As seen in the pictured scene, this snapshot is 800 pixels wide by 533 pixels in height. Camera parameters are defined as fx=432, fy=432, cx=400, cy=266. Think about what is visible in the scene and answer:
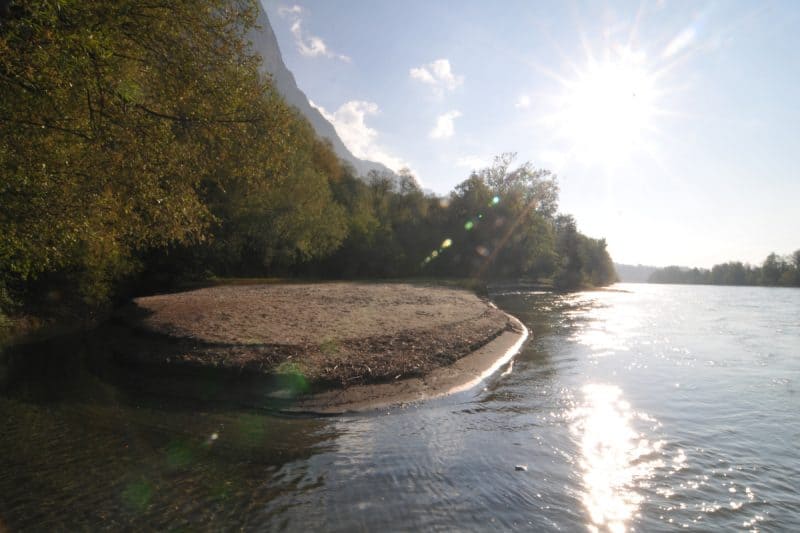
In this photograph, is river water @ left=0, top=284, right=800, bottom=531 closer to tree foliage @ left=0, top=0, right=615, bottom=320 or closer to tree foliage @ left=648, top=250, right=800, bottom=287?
tree foliage @ left=0, top=0, right=615, bottom=320

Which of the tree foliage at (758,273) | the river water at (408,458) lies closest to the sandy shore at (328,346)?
the river water at (408,458)

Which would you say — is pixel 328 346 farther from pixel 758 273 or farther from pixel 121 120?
pixel 758 273

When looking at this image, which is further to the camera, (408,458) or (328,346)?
(328,346)

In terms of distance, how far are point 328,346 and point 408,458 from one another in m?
5.25

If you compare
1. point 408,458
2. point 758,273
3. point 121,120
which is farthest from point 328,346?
point 758,273

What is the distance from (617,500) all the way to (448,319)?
38.6 ft

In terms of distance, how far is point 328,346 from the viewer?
459 inches

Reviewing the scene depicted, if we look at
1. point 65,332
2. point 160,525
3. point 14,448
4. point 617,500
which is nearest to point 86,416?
point 14,448

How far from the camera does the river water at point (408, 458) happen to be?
17.2ft

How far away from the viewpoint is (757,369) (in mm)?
14734

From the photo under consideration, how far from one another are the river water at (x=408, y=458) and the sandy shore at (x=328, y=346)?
0.75 meters

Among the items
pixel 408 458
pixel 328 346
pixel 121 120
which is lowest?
pixel 408 458

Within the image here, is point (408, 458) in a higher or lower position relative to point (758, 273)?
lower

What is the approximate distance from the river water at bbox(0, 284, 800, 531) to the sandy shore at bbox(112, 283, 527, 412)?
0.75 meters
